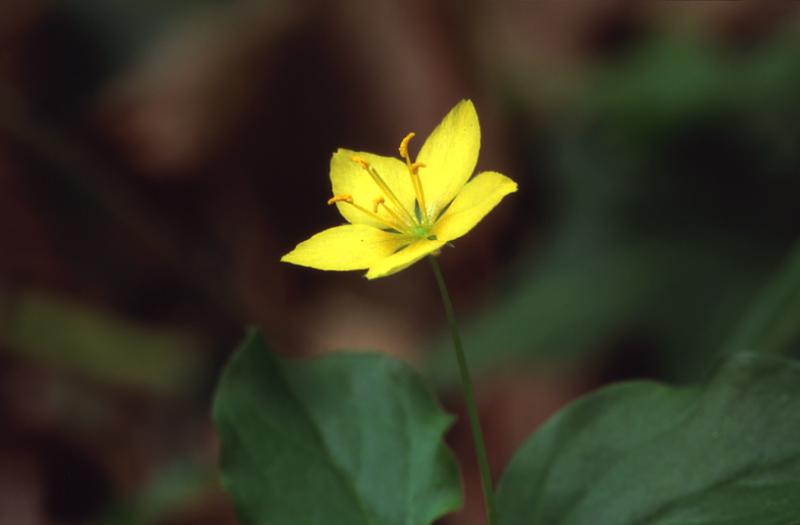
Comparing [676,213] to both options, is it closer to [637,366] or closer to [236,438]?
[637,366]

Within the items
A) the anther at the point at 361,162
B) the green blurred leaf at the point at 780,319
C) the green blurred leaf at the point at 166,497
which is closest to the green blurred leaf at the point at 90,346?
the green blurred leaf at the point at 166,497

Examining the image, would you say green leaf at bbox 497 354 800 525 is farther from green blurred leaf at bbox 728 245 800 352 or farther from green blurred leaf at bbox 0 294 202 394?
green blurred leaf at bbox 0 294 202 394

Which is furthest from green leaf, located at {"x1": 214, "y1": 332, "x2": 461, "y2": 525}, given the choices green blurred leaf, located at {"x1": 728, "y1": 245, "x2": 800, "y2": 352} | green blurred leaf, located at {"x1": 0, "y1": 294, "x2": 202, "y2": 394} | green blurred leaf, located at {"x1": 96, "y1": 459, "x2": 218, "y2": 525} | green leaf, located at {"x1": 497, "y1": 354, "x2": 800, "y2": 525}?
green blurred leaf, located at {"x1": 0, "y1": 294, "x2": 202, "y2": 394}

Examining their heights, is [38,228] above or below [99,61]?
below

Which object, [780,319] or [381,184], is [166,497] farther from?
[780,319]

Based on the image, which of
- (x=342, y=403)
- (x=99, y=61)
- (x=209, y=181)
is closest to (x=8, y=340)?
(x=209, y=181)

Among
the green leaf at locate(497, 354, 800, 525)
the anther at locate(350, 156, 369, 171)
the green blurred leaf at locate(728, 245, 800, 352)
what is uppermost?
the anther at locate(350, 156, 369, 171)
